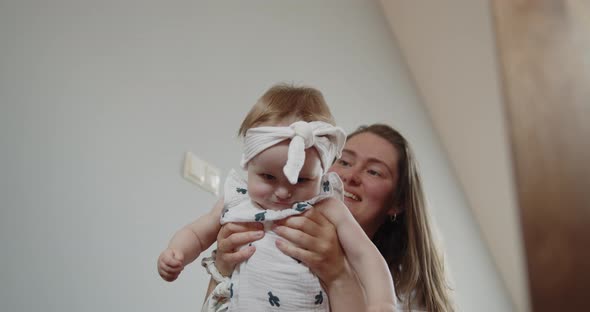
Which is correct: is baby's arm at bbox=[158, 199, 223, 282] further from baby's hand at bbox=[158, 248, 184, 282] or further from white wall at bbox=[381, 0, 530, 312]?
white wall at bbox=[381, 0, 530, 312]

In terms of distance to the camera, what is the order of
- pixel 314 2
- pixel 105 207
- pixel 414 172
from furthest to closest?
1. pixel 314 2
2. pixel 414 172
3. pixel 105 207

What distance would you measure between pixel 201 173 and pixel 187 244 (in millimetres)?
949

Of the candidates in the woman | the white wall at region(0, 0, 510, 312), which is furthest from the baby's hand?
the woman

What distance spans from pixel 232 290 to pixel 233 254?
7cm

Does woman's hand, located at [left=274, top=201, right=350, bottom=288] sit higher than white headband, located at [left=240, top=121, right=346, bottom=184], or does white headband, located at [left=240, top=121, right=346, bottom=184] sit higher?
white headband, located at [left=240, top=121, right=346, bottom=184]

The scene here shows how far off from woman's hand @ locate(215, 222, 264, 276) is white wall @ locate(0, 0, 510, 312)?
519 millimetres

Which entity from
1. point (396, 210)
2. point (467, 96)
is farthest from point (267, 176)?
point (467, 96)

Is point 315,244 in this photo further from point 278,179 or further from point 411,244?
point 411,244

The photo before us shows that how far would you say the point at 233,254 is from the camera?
1155 mm

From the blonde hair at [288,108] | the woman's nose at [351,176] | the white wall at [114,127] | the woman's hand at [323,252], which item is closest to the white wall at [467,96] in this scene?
the white wall at [114,127]

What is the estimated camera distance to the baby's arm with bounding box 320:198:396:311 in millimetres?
1057

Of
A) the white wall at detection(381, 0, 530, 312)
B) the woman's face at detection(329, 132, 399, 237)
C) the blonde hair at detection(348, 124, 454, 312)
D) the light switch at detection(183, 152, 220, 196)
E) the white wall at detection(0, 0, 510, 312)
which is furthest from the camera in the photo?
the white wall at detection(381, 0, 530, 312)

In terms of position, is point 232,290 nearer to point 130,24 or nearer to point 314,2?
point 130,24

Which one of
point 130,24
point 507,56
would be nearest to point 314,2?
point 130,24
